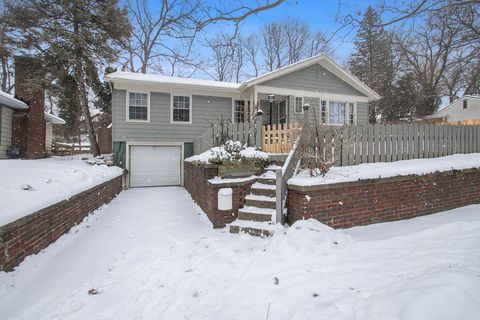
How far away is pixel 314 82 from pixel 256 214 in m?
9.83

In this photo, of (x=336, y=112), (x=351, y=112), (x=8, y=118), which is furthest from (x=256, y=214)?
(x=8, y=118)

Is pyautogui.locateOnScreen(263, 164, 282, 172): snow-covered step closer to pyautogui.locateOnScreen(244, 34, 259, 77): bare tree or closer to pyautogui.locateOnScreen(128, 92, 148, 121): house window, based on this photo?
pyautogui.locateOnScreen(128, 92, 148, 121): house window

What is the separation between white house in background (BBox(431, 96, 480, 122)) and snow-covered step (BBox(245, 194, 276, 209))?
78.6ft

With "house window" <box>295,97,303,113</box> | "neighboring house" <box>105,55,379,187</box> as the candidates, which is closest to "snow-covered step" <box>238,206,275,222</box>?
"neighboring house" <box>105,55,379,187</box>

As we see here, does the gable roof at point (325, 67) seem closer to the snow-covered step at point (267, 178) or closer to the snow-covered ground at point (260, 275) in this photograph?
the snow-covered step at point (267, 178)

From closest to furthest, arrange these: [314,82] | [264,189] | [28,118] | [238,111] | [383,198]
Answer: [383,198] < [264,189] < [28,118] < [314,82] < [238,111]

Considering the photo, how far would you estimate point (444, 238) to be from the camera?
3791 millimetres

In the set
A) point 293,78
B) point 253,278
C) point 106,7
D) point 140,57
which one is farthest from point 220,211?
point 140,57

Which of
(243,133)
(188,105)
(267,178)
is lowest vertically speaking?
(267,178)

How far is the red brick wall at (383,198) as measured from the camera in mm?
4457

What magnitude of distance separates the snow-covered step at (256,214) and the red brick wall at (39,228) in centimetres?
324

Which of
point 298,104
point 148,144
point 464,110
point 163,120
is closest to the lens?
point 148,144

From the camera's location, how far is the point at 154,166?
11875mm

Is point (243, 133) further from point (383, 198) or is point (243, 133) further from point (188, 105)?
point (188, 105)
